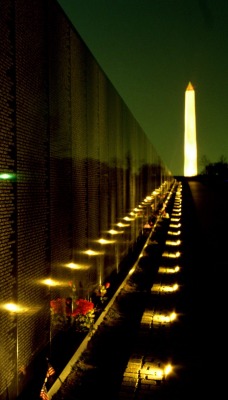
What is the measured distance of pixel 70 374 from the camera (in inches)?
194

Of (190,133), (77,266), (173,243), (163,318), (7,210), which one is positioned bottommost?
(163,318)

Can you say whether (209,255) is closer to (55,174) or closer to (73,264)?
(73,264)

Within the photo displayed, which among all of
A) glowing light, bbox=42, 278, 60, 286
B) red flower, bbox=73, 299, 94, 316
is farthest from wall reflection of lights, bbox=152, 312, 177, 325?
glowing light, bbox=42, 278, 60, 286

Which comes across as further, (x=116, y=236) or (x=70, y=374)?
(x=116, y=236)

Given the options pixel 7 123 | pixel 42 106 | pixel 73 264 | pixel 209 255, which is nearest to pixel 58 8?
pixel 42 106

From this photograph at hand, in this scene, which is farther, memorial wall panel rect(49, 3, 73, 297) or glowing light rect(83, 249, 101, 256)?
glowing light rect(83, 249, 101, 256)

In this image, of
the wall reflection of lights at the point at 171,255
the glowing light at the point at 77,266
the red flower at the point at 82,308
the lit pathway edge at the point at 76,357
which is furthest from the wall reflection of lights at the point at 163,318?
the wall reflection of lights at the point at 171,255

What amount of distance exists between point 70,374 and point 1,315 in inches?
55.6

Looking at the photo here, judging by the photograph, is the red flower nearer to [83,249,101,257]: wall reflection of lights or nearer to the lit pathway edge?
the lit pathway edge

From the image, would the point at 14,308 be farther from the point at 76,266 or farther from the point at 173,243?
the point at 173,243

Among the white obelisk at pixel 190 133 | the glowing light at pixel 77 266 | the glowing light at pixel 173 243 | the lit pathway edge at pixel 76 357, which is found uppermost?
the white obelisk at pixel 190 133

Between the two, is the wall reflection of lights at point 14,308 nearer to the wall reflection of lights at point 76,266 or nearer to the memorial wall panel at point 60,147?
the memorial wall panel at point 60,147

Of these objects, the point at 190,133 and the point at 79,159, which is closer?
the point at 79,159

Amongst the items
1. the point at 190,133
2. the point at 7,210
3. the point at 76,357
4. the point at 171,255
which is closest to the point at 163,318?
the point at 76,357
